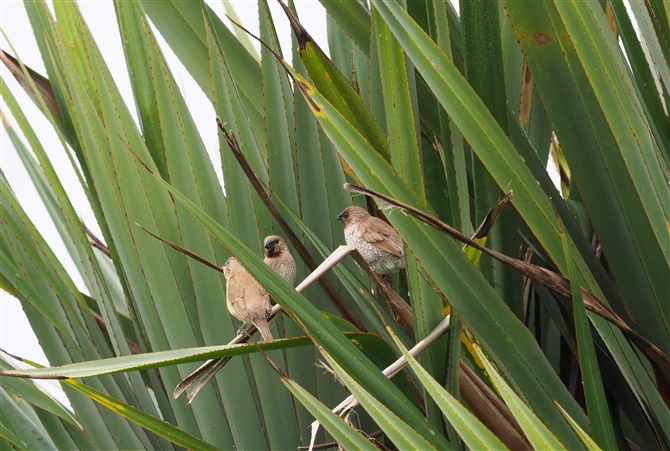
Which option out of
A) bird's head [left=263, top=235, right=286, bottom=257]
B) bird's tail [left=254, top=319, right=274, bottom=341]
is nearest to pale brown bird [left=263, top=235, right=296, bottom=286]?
bird's head [left=263, top=235, right=286, bottom=257]

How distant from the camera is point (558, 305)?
1373 mm

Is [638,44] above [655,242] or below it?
above

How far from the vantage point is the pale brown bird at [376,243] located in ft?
6.16

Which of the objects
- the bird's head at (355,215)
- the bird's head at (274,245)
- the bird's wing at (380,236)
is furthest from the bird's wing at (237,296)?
the bird's wing at (380,236)

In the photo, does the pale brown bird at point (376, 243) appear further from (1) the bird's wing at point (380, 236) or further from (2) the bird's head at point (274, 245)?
(2) the bird's head at point (274, 245)

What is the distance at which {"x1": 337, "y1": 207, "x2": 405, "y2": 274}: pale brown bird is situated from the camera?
1879 mm

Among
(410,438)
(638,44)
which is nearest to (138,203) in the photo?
(410,438)

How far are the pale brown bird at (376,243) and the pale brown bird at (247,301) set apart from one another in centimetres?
40

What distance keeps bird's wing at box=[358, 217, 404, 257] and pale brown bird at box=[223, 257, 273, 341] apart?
419 mm

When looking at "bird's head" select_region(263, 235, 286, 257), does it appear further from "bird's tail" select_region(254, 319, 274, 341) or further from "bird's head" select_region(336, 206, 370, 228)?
"bird's tail" select_region(254, 319, 274, 341)

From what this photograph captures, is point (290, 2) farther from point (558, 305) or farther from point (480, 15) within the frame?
point (558, 305)

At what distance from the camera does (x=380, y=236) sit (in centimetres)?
193

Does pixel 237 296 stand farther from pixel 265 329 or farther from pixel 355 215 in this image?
pixel 355 215

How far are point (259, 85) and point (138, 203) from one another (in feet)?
1.95
